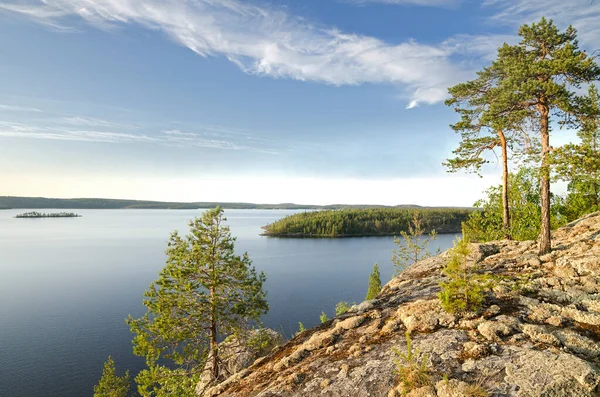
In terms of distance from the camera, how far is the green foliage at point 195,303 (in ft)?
52.1

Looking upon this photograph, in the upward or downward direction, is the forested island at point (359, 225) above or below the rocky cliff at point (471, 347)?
below

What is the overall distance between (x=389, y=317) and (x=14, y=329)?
4751 cm

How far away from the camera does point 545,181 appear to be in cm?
1395

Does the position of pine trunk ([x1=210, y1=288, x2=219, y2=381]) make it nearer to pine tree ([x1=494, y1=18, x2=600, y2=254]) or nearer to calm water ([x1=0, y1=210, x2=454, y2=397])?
pine tree ([x1=494, y1=18, x2=600, y2=254])

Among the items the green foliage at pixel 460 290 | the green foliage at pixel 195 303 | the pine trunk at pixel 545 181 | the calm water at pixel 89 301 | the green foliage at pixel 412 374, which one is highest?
the pine trunk at pixel 545 181

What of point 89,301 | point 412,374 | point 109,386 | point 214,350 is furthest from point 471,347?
point 89,301

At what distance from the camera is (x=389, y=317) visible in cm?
888

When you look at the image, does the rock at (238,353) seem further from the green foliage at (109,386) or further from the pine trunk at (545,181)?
the pine trunk at (545,181)

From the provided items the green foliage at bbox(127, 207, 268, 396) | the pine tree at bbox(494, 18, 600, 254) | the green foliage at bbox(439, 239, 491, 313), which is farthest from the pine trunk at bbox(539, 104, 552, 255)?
the green foliage at bbox(127, 207, 268, 396)

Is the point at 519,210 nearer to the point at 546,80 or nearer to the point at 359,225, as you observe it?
the point at 546,80

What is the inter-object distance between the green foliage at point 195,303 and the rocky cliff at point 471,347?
7.78 meters

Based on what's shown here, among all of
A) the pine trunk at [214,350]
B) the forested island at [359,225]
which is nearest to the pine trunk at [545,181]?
the pine trunk at [214,350]

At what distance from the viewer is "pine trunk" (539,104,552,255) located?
13.6 m

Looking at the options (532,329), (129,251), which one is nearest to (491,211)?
(532,329)
